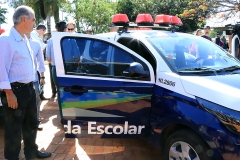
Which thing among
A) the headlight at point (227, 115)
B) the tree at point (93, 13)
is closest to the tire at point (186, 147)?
the headlight at point (227, 115)

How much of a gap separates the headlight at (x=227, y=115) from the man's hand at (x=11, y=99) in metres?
1.88

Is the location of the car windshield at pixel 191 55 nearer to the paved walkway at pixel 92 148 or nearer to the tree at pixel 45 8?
the paved walkway at pixel 92 148

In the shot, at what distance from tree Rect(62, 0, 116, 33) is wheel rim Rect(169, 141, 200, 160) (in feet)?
55.5

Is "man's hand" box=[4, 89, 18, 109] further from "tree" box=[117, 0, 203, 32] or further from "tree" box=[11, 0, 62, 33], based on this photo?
"tree" box=[117, 0, 203, 32]

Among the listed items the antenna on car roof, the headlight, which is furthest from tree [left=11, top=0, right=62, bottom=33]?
the headlight

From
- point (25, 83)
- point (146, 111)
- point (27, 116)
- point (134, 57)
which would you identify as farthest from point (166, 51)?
point (27, 116)

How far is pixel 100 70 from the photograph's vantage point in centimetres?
291

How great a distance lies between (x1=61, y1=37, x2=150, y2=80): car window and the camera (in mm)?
2883

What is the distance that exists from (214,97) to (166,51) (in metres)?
0.93

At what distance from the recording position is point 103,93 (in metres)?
2.77

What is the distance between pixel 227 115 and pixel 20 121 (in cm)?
213

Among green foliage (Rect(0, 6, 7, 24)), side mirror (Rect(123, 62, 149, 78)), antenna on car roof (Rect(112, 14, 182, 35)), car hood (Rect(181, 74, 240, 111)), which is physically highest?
green foliage (Rect(0, 6, 7, 24))

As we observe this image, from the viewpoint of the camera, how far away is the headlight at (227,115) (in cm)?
203

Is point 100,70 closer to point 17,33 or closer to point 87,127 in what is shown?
point 87,127
